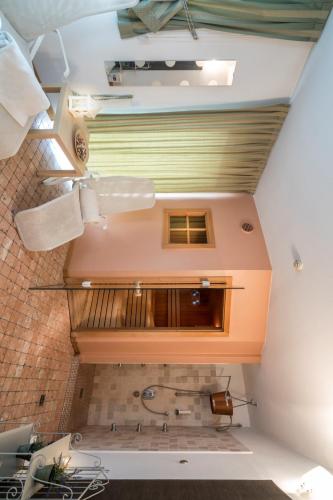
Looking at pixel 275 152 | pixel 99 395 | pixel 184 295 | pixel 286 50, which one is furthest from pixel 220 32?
pixel 99 395

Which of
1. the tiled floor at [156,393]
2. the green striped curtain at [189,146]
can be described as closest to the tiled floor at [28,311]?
the green striped curtain at [189,146]

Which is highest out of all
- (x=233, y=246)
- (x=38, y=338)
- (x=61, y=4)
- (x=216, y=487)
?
(x=61, y=4)

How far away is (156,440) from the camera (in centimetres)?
283

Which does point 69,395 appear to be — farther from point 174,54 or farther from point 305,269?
point 174,54

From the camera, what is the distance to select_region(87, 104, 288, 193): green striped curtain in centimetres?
254

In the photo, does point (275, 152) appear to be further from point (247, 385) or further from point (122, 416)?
point (122, 416)

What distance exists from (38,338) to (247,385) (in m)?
3.08

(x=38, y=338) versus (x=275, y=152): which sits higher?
(x=275, y=152)

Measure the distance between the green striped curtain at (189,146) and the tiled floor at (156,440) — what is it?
282 cm

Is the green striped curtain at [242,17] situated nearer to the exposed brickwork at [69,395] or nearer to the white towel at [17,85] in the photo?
the white towel at [17,85]

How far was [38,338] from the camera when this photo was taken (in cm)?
246

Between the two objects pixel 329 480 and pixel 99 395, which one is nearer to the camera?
pixel 329 480

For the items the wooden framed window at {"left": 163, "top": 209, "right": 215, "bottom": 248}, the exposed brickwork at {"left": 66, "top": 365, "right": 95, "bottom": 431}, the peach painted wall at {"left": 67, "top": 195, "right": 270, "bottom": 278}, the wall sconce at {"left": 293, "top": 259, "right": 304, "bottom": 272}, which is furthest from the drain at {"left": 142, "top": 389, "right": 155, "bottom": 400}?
the wall sconce at {"left": 293, "top": 259, "right": 304, "bottom": 272}

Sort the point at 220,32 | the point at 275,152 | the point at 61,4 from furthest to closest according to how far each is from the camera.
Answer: the point at 275,152 < the point at 220,32 < the point at 61,4
